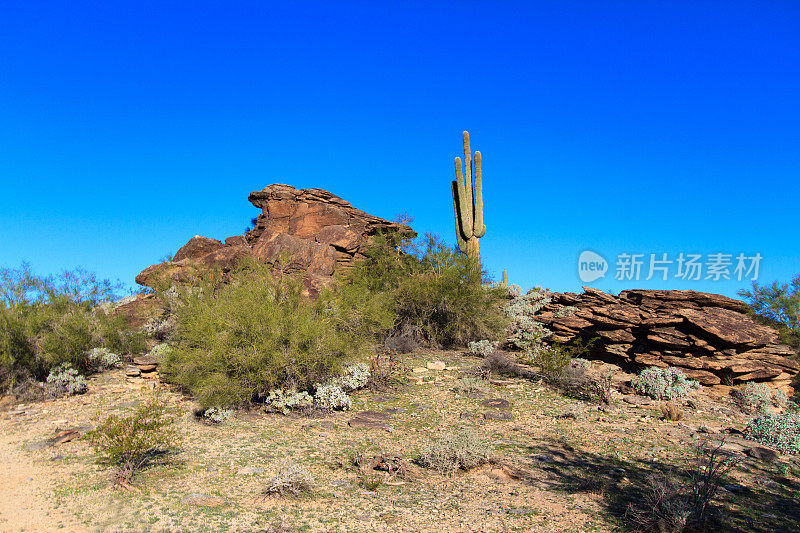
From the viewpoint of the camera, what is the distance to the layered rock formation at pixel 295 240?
19266mm

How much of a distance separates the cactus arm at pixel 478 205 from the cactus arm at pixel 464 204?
307 mm

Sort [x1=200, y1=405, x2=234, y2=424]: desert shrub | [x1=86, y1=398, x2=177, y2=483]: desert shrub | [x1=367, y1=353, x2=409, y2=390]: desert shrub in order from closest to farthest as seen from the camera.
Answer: [x1=86, y1=398, x2=177, y2=483]: desert shrub → [x1=200, y1=405, x2=234, y2=424]: desert shrub → [x1=367, y1=353, x2=409, y2=390]: desert shrub

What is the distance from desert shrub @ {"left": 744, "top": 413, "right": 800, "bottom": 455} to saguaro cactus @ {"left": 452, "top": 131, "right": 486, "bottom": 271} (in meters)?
13.8

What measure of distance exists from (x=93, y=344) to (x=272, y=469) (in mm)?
8693

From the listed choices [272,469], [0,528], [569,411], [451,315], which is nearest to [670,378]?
[569,411]

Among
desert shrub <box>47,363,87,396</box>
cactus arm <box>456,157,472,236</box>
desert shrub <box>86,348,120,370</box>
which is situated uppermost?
cactus arm <box>456,157,472,236</box>

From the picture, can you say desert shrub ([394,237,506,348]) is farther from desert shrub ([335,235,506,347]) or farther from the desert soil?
the desert soil

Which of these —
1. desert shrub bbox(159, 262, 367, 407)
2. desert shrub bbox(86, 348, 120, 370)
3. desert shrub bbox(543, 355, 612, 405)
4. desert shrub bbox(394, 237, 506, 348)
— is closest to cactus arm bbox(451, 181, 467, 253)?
desert shrub bbox(394, 237, 506, 348)

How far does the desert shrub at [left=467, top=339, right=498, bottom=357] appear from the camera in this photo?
47.3 feet

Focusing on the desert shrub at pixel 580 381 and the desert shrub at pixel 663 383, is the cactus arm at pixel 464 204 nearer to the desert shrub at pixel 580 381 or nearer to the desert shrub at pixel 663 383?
the desert shrub at pixel 580 381

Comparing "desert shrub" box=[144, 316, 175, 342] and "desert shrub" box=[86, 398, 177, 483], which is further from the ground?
"desert shrub" box=[144, 316, 175, 342]

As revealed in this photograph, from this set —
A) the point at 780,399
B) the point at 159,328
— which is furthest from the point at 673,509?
the point at 159,328

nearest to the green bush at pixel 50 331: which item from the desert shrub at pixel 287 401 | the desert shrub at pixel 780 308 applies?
the desert shrub at pixel 287 401

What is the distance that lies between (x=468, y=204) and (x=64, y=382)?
53.4 ft
